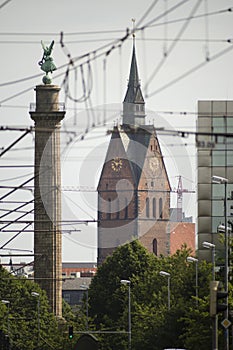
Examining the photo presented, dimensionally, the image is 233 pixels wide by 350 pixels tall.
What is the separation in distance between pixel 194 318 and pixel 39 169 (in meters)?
81.7

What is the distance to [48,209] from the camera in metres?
156

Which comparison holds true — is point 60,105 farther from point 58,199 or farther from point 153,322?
point 153,322

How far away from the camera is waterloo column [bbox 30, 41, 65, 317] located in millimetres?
155625

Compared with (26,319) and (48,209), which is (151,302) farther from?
(48,209)

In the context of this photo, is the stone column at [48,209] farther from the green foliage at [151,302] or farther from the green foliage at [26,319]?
the green foliage at [151,302]

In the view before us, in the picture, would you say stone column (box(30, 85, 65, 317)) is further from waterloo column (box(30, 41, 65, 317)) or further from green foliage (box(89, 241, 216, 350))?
green foliage (box(89, 241, 216, 350))

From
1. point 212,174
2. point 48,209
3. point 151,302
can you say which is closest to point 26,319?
point 48,209

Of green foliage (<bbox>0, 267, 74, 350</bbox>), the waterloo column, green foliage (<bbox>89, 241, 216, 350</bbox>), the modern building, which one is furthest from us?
the waterloo column

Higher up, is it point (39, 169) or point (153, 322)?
point (39, 169)

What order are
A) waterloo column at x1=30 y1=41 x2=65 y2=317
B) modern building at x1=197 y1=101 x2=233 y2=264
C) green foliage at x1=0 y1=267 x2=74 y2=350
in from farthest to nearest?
waterloo column at x1=30 y1=41 x2=65 y2=317
green foliage at x1=0 y1=267 x2=74 y2=350
modern building at x1=197 y1=101 x2=233 y2=264

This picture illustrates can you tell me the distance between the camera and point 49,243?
156625 mm

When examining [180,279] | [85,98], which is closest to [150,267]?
[180,279]

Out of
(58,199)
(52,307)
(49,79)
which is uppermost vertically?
(49,79)

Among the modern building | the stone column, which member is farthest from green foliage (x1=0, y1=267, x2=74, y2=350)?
the modern building
